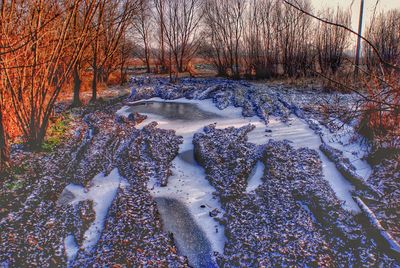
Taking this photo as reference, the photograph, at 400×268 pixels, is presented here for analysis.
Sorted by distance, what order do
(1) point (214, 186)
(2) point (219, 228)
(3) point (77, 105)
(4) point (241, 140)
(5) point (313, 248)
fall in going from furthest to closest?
1. (3) point (77, 105)
2. (4) point (241, 140)
3. (1) point (214, 186)
4. (2) point (219, 228)
5. (5) point (313, 248)

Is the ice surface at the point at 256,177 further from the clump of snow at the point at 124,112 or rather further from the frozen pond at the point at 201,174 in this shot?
the clump of snow at the point at 124,112

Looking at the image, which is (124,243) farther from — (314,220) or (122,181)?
(314,220)

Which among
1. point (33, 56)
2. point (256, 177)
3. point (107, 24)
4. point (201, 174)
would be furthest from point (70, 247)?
point (107, 24)

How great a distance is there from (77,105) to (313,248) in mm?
8910

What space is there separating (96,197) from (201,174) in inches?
61.0

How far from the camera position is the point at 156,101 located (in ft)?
36.3

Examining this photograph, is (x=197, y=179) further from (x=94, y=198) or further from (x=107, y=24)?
(x=107, y=24)

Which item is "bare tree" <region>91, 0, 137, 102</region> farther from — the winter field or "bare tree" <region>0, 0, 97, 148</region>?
the winter field

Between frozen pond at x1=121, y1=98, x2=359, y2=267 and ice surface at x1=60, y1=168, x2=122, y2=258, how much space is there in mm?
569

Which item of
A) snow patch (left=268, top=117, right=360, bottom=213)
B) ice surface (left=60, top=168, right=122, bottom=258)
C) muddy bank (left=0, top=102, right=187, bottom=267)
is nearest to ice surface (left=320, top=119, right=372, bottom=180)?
snow patch (left=268, top=117, right=360, bottom=213)

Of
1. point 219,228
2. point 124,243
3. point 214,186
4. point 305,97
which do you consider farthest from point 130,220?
point 305,97

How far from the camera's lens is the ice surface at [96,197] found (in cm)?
297

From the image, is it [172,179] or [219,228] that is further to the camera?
[172,179]

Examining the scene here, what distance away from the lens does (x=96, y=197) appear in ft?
12.8
